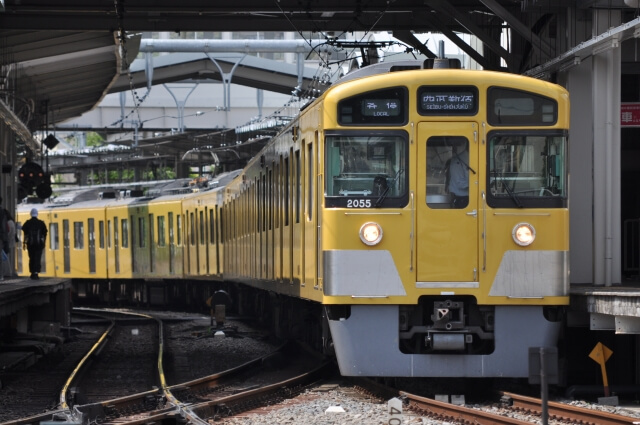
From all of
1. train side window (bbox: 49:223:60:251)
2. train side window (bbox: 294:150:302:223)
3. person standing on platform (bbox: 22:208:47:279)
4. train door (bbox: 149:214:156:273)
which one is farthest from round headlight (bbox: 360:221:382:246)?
train side window (bbox: 49:223:60:251)

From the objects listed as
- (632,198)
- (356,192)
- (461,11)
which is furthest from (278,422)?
(632,198)

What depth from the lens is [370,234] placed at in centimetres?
1074

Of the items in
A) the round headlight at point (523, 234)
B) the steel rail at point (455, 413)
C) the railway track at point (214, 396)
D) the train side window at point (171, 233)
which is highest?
the round headlight at point (523, 234)

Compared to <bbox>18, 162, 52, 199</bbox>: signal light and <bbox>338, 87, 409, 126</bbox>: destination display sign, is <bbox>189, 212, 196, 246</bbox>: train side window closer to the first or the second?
<bbox>18, 162, 52, 199</bbox>: signal light

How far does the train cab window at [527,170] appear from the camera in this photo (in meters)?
10.9

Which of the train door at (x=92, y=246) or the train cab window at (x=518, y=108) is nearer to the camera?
the train cab window at (x=518, y=108)

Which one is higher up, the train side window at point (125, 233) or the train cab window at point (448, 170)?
the train cab window at point (448, 170)

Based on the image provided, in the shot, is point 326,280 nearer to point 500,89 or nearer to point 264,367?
point 500,89

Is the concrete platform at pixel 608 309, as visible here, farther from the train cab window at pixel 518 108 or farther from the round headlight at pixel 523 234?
the train cab window at pixel 518 108

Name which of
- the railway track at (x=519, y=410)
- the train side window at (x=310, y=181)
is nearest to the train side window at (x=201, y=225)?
the train side window at (x=310, y=181)

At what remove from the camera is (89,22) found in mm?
17219

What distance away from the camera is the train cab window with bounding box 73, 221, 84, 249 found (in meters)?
33.5

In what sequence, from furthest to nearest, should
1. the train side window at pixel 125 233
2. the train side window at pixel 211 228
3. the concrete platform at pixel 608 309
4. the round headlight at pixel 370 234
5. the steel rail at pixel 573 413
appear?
1. the train side window at pixel 125 233
2. the train side window at pixel 211 228
3. the round headlight at pixel 370 234
4. the concrete platform at pixel 608 309
5. the steel rail at pixel 573 413

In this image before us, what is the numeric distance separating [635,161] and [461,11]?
3060 mm
